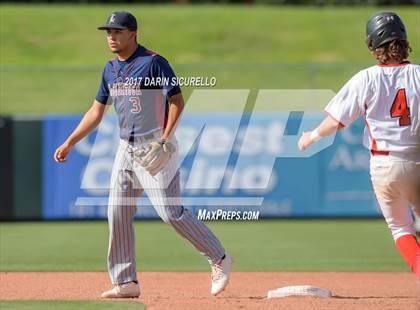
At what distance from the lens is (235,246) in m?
13.4

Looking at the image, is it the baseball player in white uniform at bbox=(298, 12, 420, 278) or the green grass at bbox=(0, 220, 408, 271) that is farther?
the green grass at bbox=(0, 220, 408, 271)

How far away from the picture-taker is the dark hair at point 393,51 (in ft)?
24.1

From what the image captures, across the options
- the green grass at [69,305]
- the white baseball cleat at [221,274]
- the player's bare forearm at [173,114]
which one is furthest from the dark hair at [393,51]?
the green grass at [69,305]

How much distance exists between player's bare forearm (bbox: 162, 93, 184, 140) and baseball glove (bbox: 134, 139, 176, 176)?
0.08m

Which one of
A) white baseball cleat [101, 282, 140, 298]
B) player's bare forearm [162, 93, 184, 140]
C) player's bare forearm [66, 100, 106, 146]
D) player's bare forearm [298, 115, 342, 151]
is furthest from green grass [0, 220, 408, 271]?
player's bare forearm [298, 115, 342, 151]

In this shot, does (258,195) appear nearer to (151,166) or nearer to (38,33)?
(151,166)

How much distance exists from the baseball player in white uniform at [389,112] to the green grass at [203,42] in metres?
16.6

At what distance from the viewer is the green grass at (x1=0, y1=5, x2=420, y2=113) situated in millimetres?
24562

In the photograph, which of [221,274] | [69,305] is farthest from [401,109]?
[69,305]

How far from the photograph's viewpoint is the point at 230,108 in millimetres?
21125

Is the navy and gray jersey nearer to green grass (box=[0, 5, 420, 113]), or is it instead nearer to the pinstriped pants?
the pinstriped pants

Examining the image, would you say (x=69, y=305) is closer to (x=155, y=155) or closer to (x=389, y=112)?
(x=155, y=155)

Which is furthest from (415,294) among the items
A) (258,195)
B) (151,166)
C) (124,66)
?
(258,195)

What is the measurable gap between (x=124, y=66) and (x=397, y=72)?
2.48 meters
